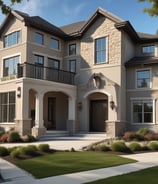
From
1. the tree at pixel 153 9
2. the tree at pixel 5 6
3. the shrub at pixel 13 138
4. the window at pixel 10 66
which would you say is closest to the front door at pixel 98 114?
the window at pixel 10 66

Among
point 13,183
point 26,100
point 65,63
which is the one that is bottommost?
point 13,183

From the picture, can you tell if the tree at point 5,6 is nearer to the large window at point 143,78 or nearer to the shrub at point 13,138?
the shrub at point 13,138

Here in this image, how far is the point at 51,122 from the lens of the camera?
26875 mm

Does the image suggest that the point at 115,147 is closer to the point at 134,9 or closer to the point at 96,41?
the point at 134,9

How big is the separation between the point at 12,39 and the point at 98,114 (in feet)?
31.9

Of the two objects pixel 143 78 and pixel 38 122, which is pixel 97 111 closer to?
pixel 143 78

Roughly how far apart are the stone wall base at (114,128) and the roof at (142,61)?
478 cm

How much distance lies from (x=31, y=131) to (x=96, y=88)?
6119 millimetres

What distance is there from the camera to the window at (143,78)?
23.6 metres

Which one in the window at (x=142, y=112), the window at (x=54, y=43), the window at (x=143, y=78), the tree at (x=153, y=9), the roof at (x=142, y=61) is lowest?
the window at (x=142, y=112)

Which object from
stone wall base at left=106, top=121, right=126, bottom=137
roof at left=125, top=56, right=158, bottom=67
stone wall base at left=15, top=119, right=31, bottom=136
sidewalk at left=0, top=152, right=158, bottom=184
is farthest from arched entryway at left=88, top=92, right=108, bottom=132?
sidewalk at left=0, top=152, right=158, bottom=184

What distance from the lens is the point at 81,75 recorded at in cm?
2577

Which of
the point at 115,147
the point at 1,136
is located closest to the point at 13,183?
the point at 115,147

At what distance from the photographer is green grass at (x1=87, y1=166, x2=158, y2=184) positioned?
8.22 m
